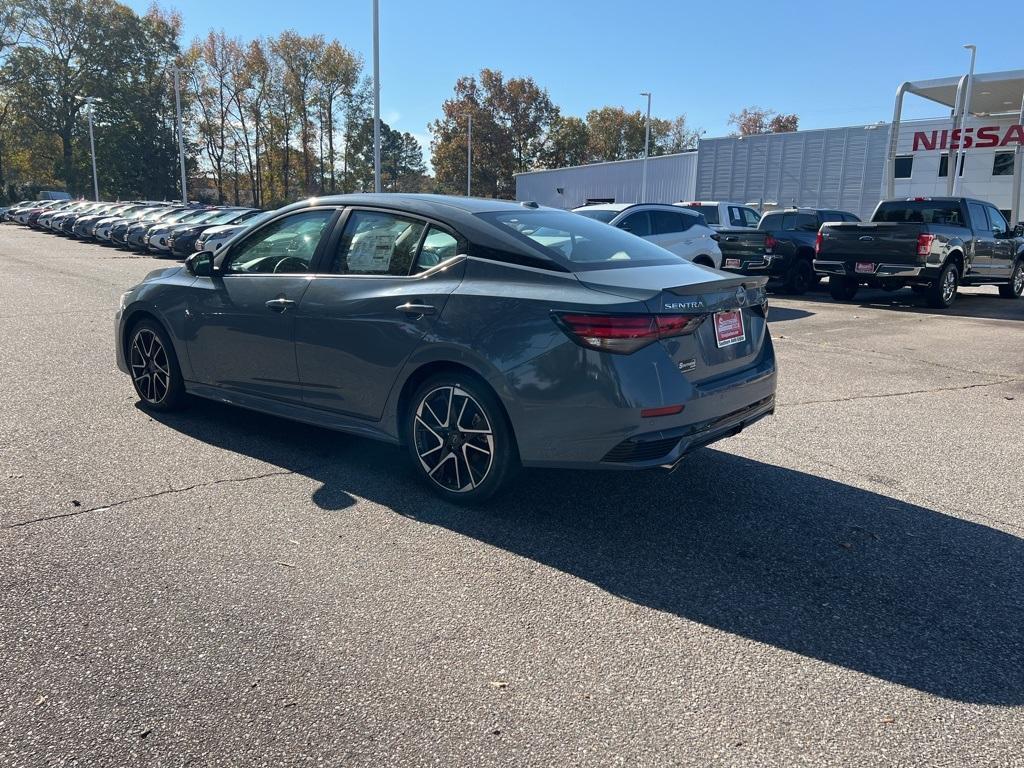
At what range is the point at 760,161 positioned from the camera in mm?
34594

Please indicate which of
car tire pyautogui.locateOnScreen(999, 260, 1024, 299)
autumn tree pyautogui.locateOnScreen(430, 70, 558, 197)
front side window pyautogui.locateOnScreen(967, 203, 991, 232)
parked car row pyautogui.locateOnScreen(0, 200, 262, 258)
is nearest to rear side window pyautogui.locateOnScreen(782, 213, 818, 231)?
front side window pyautogui.locateOnScreen(967, 203, 991, 232)

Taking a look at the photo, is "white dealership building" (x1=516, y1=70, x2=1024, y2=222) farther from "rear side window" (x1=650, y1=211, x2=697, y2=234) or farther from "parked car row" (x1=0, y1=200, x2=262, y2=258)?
"parked car row" (x1=0, y1=200, x2=262, y2=258)

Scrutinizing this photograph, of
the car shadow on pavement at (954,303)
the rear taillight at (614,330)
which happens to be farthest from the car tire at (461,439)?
the car shadow on pavement at (954,303)

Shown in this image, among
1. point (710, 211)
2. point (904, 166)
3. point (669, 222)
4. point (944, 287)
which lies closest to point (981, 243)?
point (944, 287)

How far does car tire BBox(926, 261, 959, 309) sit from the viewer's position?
14.1 metres

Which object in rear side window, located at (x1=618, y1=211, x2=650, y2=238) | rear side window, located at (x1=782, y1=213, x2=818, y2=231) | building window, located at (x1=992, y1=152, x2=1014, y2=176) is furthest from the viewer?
building window, located at (x1=992, y1=152, x2=1014, y2=176)

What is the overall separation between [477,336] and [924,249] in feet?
41.1

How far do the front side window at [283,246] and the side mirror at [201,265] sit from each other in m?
0.16

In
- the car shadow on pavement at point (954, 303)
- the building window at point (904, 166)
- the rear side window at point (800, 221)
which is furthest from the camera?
the building window at point (904, 166)

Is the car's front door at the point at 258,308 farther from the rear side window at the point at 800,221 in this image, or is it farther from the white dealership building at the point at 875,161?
the white dealership building at the point at 875,161

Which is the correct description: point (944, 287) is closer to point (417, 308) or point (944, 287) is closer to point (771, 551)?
point (771, 551)

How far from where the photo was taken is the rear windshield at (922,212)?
1491 cm

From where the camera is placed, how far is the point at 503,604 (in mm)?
3266

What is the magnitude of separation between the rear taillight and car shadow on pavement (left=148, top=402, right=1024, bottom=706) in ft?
3.23
